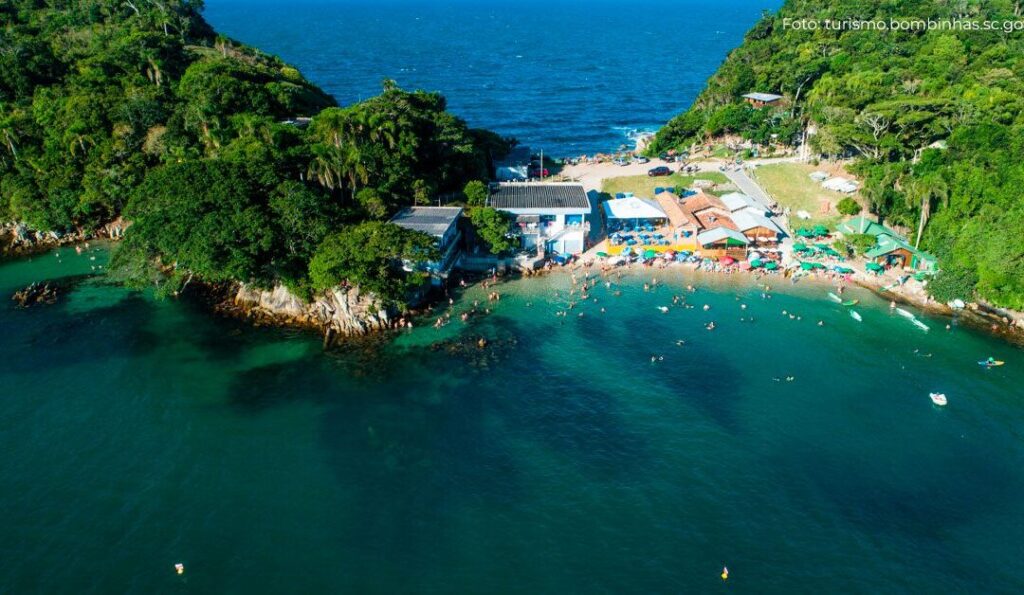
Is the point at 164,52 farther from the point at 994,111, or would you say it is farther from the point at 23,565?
the point at 994,111

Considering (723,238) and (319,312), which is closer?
(319,312)

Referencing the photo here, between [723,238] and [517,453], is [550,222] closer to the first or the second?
[723,238]

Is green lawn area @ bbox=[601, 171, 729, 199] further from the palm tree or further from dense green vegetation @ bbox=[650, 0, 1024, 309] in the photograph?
the palm tree

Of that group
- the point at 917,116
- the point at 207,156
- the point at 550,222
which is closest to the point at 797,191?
the point at 917,116

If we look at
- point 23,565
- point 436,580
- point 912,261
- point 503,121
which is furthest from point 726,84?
point 23,565

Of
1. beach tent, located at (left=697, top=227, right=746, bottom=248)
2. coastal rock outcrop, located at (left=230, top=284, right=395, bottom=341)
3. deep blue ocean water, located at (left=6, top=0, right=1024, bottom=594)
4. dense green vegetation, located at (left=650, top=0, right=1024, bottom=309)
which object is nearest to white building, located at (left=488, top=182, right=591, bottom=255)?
deep blue ocean water, located at (left=6, top=0, right=1024, bottom=594)
